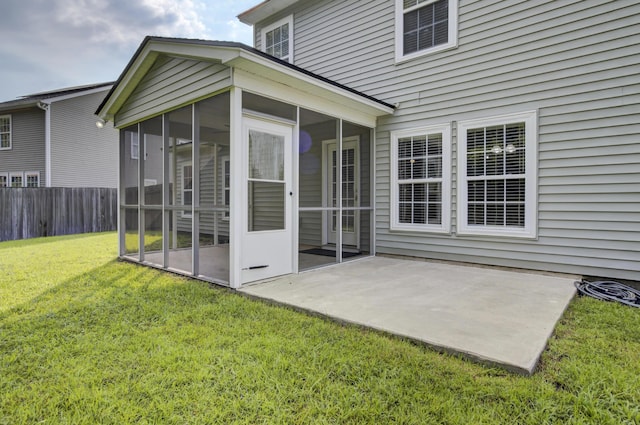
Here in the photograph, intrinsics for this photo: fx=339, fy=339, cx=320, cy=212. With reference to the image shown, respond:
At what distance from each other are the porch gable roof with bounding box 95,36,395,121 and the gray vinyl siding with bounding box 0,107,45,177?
382 inches

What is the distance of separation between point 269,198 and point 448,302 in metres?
2.78

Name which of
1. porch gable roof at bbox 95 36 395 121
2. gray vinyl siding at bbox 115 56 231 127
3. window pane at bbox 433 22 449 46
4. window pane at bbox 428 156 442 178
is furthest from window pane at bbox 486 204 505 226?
gray vinyl siding at bbox 115 56 231 127

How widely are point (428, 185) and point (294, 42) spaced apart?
15.7 feet

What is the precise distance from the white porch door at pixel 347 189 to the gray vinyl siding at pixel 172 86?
352 centimetres

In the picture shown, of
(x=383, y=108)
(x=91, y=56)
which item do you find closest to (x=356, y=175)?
(x=383, y=108)

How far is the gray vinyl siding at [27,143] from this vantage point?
43.9 ft

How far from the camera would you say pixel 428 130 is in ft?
19.0

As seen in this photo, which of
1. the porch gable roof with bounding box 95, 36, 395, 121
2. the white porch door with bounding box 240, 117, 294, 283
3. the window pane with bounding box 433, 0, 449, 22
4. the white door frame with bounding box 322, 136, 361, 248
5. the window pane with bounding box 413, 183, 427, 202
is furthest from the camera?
the white door frame with bounding box 322, 136, 361, 248

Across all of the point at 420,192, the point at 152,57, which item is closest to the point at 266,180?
the point at 152,57

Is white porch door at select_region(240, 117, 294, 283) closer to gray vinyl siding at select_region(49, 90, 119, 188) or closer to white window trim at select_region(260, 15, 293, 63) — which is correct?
white window trim at select_region(260, 15, 293, 63)

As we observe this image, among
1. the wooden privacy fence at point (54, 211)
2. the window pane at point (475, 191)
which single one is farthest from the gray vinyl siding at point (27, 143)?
the window pane at point (475, 191)

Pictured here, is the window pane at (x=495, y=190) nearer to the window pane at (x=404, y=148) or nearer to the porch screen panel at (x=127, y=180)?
the window pane at (x=404, y=148)

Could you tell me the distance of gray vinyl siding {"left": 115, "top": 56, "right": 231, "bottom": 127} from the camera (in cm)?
420

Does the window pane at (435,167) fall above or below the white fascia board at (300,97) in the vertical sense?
below
